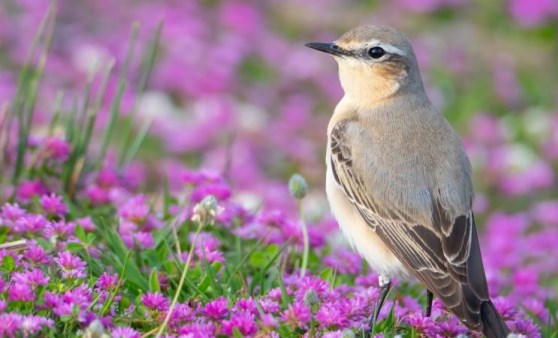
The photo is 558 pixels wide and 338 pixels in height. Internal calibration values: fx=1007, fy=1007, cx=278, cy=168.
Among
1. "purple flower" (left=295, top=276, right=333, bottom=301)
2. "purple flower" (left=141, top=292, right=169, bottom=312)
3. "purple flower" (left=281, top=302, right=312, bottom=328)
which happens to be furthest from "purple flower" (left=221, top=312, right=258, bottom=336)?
"purple flower" (left=295, top=276, right=333, bottom=301)

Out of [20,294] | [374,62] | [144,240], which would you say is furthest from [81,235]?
[374,62]

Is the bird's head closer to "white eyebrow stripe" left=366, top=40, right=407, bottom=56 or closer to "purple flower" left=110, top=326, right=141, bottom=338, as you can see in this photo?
"white eyebrow stripe" left=366, top=40, right=407, bottom=56

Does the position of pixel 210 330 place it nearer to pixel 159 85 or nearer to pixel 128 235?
pixel 128 235

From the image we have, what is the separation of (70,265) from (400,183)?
210 centimetres

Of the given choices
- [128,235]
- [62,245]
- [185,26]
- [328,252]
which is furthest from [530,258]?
[185,26]

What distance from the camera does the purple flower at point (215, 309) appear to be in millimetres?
5207

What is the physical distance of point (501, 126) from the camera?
1366cm

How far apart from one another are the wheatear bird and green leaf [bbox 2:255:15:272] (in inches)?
78.4

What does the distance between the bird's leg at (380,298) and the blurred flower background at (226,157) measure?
8 centimetres

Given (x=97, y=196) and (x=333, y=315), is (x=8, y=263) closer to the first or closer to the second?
(x=333, y=315)

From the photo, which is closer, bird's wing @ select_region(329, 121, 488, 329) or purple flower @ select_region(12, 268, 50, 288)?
purple flower @ select_region(12, 268, 50, 288)

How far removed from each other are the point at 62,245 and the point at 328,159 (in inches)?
74.8

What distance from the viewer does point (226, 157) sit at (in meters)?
8.45

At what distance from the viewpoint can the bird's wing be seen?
5.63m
